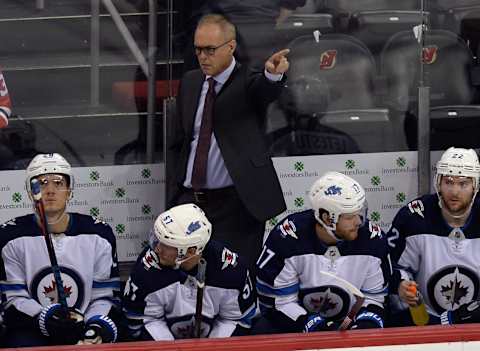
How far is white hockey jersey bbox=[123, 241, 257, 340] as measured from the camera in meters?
6.27

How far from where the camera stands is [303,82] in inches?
295

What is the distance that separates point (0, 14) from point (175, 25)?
75 cm

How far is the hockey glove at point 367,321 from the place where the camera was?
6.14 meters

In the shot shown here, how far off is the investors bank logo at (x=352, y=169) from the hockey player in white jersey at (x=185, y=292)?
1288mm

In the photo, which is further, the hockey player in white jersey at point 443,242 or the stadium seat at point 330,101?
the stadium seat at point 330,101

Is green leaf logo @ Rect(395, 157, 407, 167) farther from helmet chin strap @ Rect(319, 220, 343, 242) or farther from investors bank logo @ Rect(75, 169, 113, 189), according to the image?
investors bank logo @ Rect(75, 169, 113, 189)

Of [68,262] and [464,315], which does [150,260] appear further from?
[464,315]

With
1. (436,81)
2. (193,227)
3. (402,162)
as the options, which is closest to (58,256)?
(193,227)

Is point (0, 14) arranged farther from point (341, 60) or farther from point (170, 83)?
point (341, 60)

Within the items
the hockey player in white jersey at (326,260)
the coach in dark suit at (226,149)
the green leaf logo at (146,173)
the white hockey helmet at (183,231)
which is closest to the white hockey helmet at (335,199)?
the hockey player in white jersey at (326,260)

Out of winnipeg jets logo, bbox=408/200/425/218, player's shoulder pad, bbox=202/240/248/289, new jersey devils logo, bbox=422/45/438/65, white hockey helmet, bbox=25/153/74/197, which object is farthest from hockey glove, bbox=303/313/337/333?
new jersey devils logo, bbox=422/45/438/65

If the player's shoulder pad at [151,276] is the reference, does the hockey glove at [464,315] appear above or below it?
below

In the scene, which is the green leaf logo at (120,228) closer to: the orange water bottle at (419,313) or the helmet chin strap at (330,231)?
the helmet chin strap at (330,231)

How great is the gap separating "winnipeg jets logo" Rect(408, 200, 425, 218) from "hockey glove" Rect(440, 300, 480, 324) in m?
0.42
